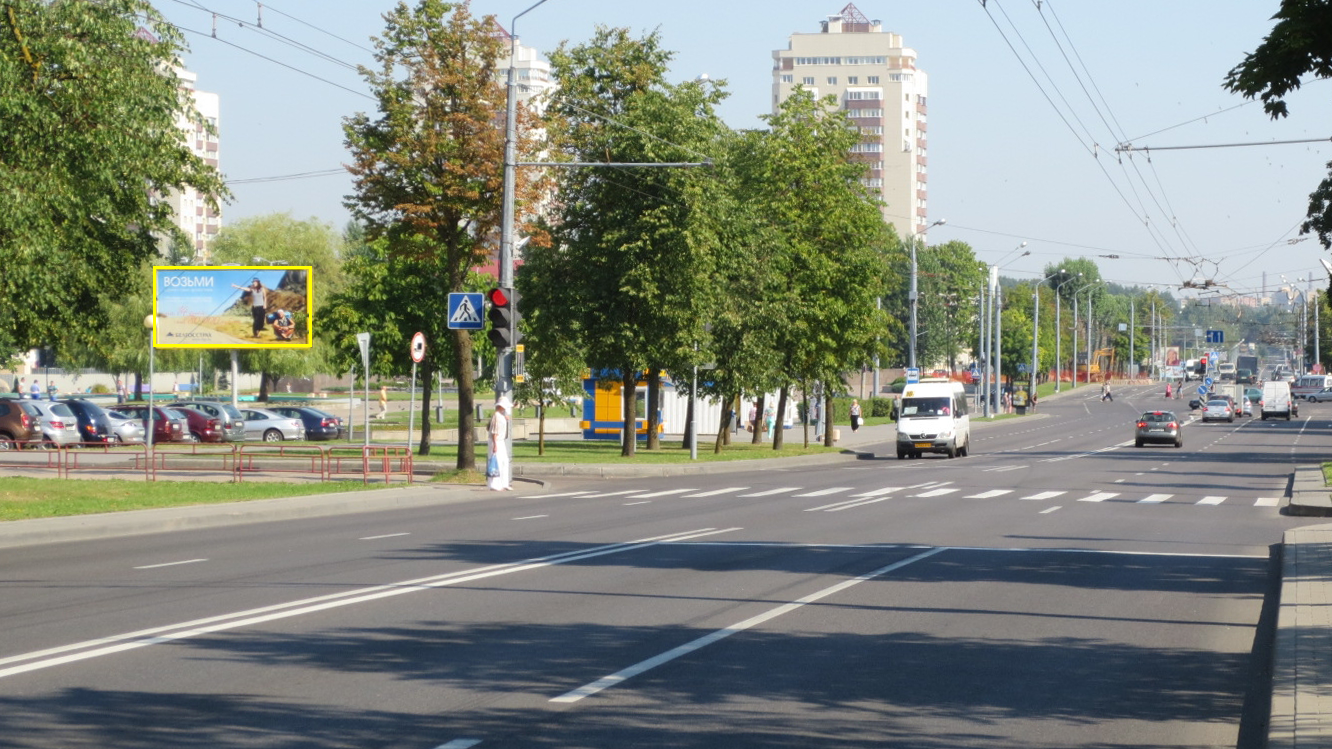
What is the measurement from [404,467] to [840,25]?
161 m

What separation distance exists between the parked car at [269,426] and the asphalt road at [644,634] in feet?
113

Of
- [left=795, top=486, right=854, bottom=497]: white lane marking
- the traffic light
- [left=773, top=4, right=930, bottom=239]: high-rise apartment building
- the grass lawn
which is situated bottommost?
[left=795, top=486, right=854, bottom=497]: white lane marking

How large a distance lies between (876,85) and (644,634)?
17615 cm

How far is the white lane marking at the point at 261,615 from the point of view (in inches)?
375

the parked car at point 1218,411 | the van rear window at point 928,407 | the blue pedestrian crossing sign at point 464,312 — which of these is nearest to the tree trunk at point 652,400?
Result: the van rear window at point 928,407

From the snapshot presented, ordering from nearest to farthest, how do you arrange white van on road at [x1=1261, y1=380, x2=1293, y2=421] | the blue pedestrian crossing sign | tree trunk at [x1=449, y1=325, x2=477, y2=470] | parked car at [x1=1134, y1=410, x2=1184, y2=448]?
1. the blue pedestrian crossing sign
2. tree trunk at [x1=449, y1=325, x2=477, y2=470]
3. parked car at [x1=1134, y1=410, x2=1184, y2=448]
4. white van on road at [x1=1261, y1=380, x2=1293, y2=421]

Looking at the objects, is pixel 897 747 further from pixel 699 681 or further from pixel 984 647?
pixel 984 647

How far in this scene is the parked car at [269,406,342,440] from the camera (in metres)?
56.1

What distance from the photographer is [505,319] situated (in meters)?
29.4

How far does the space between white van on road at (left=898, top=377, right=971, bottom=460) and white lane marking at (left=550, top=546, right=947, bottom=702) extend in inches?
1340

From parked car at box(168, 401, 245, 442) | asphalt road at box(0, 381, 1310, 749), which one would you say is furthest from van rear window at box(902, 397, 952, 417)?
asphalt road at box(0, 381, 1310, 749)

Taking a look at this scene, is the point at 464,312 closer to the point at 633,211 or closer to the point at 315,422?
the point at 633,211

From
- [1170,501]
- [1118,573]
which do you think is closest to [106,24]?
[1118,573]

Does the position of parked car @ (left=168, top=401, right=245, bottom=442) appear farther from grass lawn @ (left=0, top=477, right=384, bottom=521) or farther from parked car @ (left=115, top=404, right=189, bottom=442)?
grass lawn @ (left=0, top=477, right=384, bottom=521)
